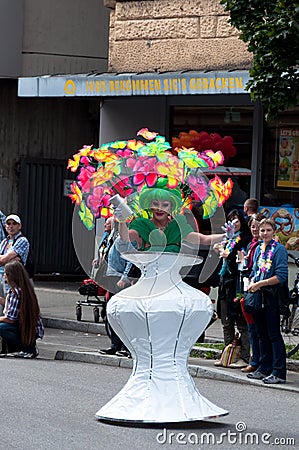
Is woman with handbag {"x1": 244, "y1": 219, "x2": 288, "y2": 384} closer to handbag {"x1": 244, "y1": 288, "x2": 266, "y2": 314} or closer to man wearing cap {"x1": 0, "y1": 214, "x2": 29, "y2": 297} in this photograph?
handbag {"x1": 244, "y1": 288, "x2": 266, "y2": 314}

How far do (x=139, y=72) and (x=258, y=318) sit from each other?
742 centimetres

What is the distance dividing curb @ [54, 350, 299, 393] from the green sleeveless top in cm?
272

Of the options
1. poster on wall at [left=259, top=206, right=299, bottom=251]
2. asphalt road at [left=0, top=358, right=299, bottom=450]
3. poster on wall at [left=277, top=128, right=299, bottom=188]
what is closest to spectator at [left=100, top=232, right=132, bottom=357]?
asphalt road at [left=0, top=358, right=299, bottom=450]

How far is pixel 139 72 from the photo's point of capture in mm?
18125

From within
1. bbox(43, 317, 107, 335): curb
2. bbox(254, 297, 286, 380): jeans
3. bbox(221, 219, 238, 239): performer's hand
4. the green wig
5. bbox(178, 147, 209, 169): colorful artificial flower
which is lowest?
bbox(43, 317, 107, 335): curb

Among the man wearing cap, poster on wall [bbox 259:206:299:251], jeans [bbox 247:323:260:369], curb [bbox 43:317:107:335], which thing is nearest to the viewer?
jeans [bbox 247:323:260:369]

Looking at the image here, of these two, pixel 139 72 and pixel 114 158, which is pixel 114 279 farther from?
pixel 139 72

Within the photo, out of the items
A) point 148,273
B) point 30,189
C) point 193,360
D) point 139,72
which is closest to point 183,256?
point 148,273

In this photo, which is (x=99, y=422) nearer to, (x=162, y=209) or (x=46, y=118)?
(x=162, y=209)

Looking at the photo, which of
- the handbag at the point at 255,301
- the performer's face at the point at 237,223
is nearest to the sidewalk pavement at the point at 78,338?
the handbag at the point at 255,301

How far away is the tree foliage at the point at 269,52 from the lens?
39.3 feet

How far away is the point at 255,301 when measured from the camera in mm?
11602

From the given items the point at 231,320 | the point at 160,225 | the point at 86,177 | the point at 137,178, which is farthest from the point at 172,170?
the point at 231,320

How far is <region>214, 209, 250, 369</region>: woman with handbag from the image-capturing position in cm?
1250
